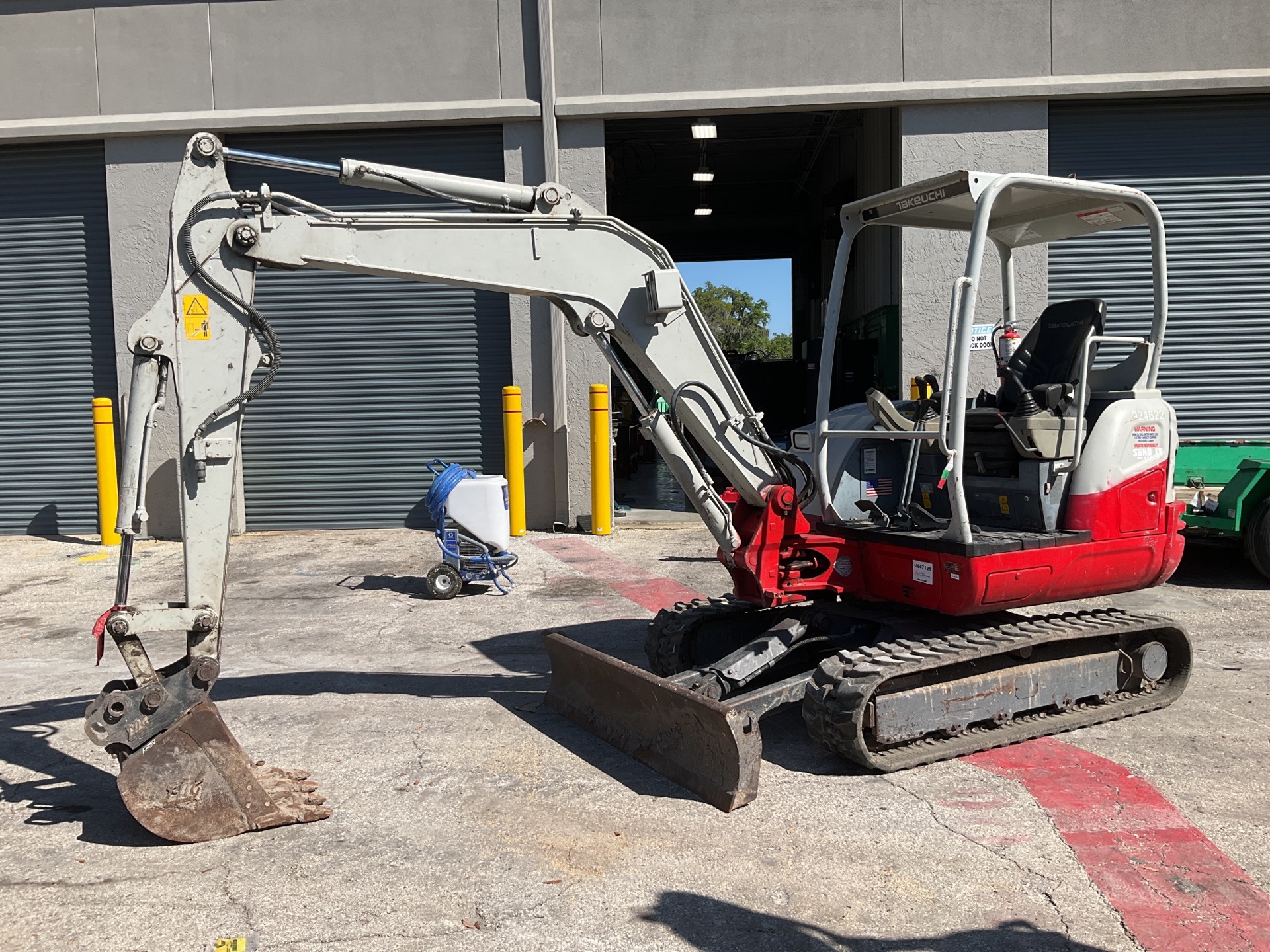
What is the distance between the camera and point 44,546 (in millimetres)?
12586

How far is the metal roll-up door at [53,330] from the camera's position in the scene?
12.9 metres

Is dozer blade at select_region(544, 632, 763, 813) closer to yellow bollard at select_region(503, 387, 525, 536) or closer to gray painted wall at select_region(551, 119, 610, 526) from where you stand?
yellow bollard at select_region(503, 387, 525, 536)

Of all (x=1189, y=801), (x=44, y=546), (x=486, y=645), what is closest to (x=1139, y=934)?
(x=1189, y=801)

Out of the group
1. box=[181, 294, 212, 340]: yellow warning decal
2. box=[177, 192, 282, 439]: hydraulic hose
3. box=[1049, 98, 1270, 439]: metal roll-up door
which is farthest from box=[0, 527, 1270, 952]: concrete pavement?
box=[1049, 98, 1270, 439]: metal roll-up door

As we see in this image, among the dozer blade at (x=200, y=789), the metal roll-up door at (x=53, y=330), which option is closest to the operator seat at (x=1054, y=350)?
the dozer blade at (x=200, y=789)

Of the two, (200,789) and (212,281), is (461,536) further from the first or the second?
(200,789)

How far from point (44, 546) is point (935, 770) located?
11299mm

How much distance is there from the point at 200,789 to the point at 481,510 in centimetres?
506

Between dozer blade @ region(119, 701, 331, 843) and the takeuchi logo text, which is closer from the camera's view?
dozer blade @ region(119, 701, 331, 843)

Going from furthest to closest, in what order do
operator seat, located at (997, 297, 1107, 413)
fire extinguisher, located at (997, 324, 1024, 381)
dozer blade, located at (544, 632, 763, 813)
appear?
fire extinguisher, located at (997, 324, 1024, 381), operator seat, located at (997, 297, 1107, 413), dozer blade, located at (544, 632, 763, 813)

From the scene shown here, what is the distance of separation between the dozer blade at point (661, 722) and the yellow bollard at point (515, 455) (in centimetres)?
614

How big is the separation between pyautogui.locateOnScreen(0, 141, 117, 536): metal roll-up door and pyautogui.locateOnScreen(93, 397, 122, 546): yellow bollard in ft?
2.00

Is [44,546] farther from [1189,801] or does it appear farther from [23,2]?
[1189,801]

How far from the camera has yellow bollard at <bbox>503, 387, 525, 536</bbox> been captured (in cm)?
1230
